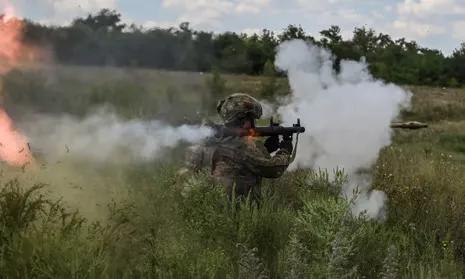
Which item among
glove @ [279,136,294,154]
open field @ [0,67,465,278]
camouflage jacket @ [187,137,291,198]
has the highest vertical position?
glove @ [279,136,294,154]

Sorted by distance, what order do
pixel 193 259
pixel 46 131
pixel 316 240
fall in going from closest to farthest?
pixel 193 259 < pixel 316 240 < pixel 46 131

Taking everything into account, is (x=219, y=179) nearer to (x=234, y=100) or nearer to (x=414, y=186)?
(x=234, y=100)

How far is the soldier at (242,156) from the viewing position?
22.2 ft

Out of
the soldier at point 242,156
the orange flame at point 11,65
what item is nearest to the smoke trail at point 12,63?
the orange flame at point 11,65

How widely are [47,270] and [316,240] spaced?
2163 mm

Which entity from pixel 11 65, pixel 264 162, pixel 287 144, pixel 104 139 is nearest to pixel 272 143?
pixel 287 144

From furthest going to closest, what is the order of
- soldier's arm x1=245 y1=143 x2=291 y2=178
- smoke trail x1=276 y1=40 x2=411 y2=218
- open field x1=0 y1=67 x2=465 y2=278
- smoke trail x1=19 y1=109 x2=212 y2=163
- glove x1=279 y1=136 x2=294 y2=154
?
smoke trail x1=19 y1=109 x2=212 y2=163 < smoke trail x1=276 y1=40 x2=411 y2=218 < glove x1=279 y1=136 x2=294 y2=154 < soldier's arm x1=245 y1=143 x2=291 y2=178 < open field x1=0 y1=67 x2=465 y2=278

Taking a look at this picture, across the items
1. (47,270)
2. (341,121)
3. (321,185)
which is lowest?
(47,270)

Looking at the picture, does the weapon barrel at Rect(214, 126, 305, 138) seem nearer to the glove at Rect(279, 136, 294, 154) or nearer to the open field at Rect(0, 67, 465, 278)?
the glove at Rect(279, 136, 294, 154)

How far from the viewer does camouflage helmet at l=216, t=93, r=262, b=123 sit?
6.88m

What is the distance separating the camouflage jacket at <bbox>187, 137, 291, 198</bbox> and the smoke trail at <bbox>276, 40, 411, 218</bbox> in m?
1.39

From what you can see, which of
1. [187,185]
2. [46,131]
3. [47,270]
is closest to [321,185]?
[187,185]

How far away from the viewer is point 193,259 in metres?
4.82

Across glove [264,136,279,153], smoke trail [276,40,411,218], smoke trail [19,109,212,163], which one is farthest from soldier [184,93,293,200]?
smoke trail [276,40,411,218]
